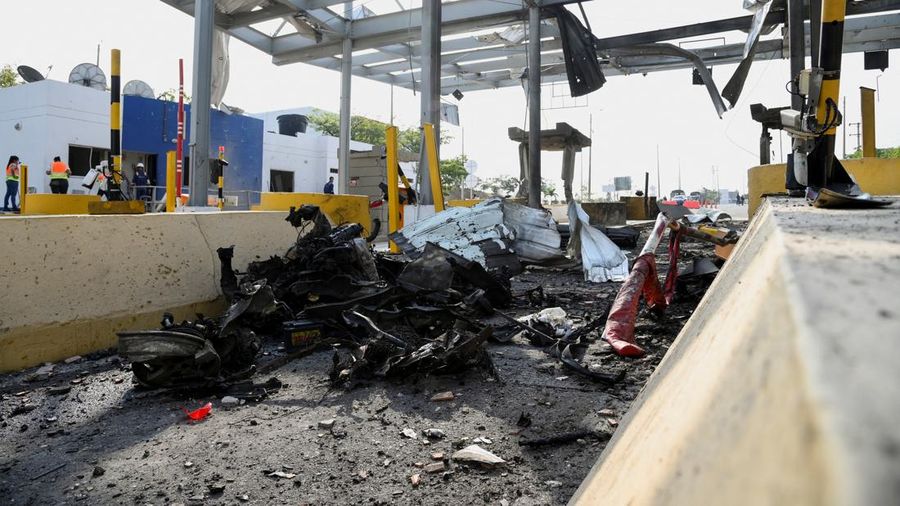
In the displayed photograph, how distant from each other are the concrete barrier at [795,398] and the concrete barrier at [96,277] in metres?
3.55

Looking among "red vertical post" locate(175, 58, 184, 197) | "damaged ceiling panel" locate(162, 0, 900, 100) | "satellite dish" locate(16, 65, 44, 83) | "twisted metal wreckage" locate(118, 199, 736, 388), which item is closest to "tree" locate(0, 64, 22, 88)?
"satellite dish" locate(16, 65, 44, 83)

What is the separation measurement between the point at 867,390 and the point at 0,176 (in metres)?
26.8

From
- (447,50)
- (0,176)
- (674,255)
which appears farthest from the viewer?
(0,176)

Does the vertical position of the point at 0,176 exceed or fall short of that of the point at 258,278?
it exceeds it

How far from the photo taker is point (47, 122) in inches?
757

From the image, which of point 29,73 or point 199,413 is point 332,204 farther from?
point 29,73

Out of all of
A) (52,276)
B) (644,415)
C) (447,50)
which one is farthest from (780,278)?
(447,50)

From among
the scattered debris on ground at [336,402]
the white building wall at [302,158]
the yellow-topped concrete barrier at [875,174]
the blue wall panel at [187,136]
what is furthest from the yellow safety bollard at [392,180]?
the white building wall at [302,158]

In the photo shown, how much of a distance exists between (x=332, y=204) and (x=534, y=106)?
287 inches

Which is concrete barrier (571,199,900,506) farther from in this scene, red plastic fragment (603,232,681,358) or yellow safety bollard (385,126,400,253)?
yellow safety bollard (385,126,400,253)

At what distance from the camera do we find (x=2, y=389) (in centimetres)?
287

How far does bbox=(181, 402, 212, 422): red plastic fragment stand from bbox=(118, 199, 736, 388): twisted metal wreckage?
0.28 metres

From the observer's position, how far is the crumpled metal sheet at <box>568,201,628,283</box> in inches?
263

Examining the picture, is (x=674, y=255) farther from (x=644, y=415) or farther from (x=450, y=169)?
(x=450, y=169)
